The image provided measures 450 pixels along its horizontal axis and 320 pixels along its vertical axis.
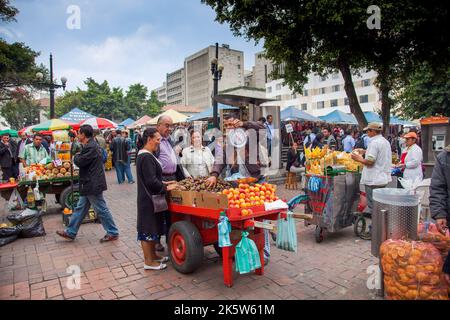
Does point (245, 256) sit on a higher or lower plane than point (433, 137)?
lower

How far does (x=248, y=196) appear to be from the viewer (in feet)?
11.7

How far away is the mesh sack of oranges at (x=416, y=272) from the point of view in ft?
9.11

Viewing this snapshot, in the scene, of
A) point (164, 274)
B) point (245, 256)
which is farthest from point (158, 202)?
point (245, 256)

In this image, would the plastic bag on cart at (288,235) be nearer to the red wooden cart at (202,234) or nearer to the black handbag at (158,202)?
the red wooden cart at (202,234)

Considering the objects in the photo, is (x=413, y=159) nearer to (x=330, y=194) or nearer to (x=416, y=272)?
(x=330, y=194)

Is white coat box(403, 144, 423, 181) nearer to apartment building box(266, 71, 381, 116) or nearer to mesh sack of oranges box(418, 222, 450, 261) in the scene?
mesh sack of oranges box(418, 222, 450, 261)

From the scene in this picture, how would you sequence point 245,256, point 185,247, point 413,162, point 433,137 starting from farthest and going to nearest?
point 433,137 < point 413,162 < point 185,247 < point 245,256

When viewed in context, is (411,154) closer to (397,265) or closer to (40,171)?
(397,265)

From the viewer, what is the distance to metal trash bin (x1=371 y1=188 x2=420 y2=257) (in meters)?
3.20

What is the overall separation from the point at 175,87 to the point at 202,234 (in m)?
127

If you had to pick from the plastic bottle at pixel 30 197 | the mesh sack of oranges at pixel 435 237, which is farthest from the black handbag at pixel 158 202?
the plastic bottle at pixel 30 197

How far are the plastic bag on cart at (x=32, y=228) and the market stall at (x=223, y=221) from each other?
10.2 feet
